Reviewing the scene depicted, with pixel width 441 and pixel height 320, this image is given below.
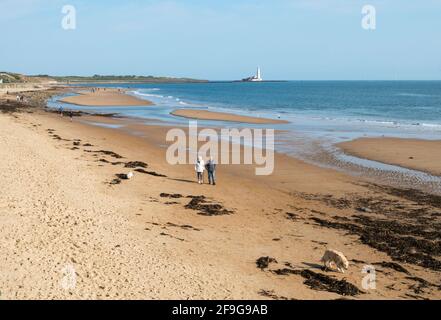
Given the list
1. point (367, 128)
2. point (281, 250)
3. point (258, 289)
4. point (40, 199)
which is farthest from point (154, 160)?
point (367, 128)

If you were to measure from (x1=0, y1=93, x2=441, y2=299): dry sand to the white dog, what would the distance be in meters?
0.23

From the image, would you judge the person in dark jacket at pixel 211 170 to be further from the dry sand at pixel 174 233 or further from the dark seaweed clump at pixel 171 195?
the dark seaweed clump at pixel 171 195

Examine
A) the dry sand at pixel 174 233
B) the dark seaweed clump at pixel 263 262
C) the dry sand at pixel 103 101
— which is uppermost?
the dry sand at pixel 103 101

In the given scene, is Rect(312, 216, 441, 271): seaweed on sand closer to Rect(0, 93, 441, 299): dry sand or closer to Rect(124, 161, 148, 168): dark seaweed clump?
Rect(0, 93, 441, 299): dry sand

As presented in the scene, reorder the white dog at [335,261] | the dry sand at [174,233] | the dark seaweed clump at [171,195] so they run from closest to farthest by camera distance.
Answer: the dry sand at [174,233] < the white dog at [335,261] < the dark seaweed clump at [171,195]

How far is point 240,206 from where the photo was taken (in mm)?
16297

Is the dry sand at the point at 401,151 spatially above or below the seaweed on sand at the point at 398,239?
above

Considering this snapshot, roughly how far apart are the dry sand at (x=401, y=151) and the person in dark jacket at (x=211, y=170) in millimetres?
11600

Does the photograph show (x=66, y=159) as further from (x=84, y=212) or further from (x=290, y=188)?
(x=290, y=188)

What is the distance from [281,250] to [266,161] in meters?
13.5

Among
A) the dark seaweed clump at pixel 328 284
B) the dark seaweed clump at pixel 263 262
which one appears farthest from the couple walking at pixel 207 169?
the dark seaweed clump at pixel 328 284

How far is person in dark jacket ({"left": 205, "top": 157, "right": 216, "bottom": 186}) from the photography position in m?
19.1

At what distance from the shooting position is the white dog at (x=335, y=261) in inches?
430

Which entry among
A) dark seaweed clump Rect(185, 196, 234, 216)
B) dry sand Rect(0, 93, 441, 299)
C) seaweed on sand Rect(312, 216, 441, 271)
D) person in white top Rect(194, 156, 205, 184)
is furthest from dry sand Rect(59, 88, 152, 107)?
seaweed on sand Rect(312, 216, 441, 271)
